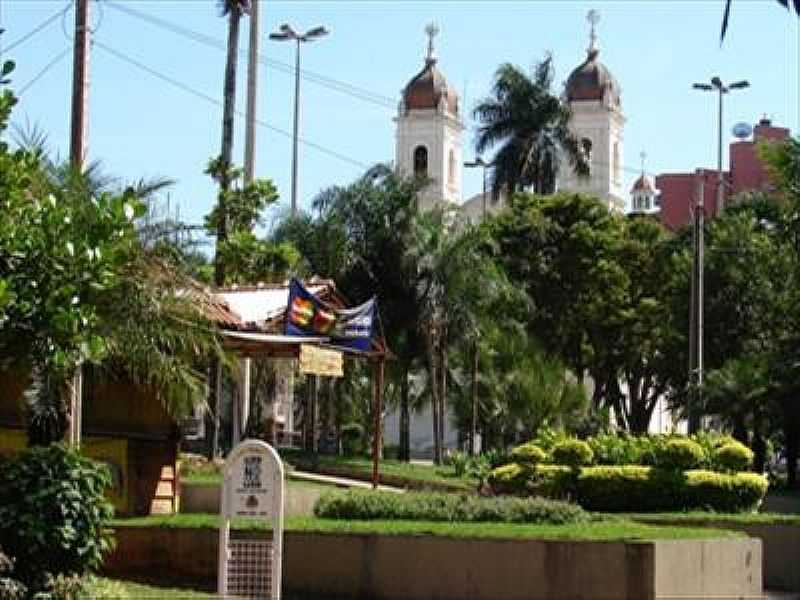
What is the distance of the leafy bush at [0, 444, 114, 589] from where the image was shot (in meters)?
15.1

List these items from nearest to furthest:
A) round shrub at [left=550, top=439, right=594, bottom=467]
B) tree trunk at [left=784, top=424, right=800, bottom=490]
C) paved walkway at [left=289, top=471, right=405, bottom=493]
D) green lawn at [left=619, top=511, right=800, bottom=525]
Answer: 1. green lawn at [left=619, top=511, right=800, bottom=525]
2. round shrub at [left=550, top=439, right=594, bottom=467]
3. paved walkway at [left=289, top=471, right=405, bottom=493]
4. tree trunk at [left=784, top=424, right=800, bottom=490]

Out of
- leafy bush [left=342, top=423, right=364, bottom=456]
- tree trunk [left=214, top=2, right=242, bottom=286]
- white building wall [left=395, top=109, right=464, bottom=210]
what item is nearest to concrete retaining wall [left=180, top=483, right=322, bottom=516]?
tree trunk [left=214, top=2, right=242, bottom=286]

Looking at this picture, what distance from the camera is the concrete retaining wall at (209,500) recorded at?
23.3 meters

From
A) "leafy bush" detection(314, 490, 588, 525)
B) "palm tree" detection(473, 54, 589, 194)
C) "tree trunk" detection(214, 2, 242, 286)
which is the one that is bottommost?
"leafy bush" detection(314, 490, 588, 525)

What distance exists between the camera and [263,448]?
14875mm

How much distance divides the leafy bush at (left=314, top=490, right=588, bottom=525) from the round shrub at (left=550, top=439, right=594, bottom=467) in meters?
6.84

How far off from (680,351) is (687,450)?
31589mm

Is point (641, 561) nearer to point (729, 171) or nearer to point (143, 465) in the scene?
point (143, 465)

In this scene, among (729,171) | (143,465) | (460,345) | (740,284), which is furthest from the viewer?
(729,171)

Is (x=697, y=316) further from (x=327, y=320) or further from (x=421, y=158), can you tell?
(x=421, y=158)

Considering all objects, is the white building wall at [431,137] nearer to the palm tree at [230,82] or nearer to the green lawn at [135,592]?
the palm tree at [230,82]

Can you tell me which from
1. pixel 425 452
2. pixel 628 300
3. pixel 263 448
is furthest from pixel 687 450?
pixel 425 452

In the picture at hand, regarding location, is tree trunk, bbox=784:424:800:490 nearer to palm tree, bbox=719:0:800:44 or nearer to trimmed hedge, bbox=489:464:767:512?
trimmed hedge, bbox=489:464:767:512

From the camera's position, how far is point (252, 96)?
34.6 meters
